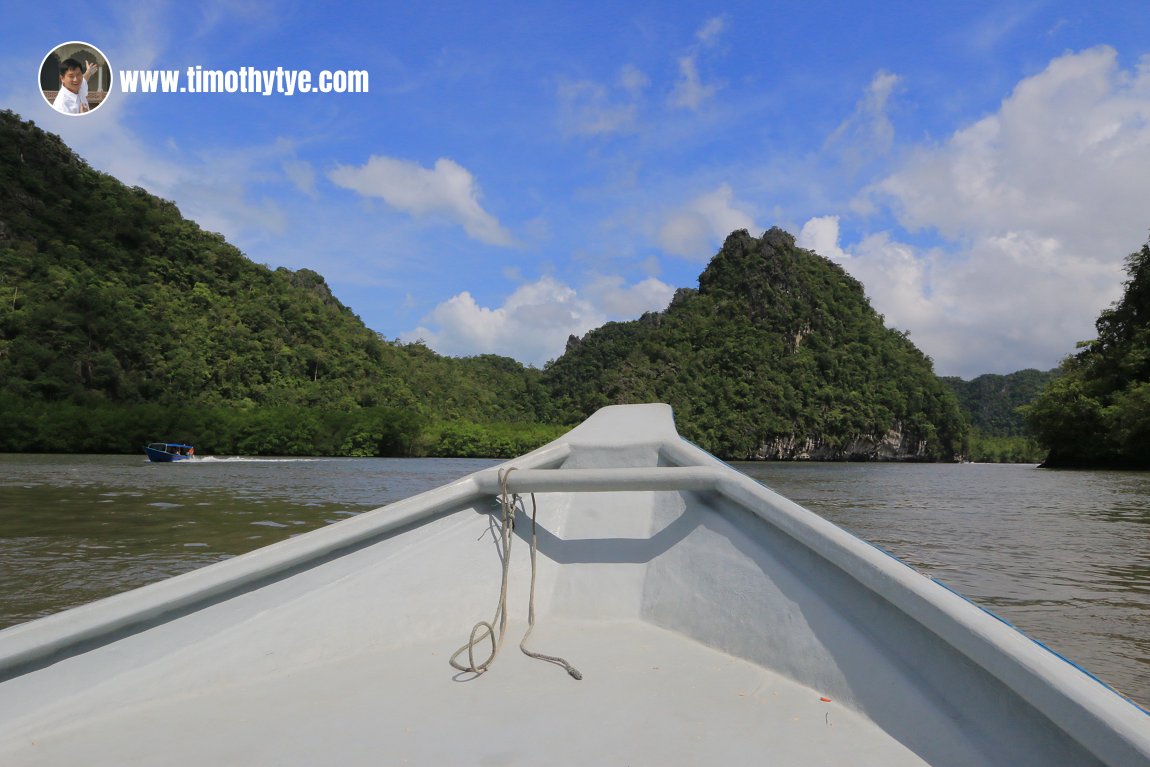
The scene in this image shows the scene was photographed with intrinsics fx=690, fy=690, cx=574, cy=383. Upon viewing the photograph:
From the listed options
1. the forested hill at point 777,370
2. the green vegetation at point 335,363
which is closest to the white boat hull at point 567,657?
the green vegetation at point 335,363

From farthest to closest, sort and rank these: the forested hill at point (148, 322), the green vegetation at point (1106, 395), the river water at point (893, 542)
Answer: the forested hill at point (148, 322), the green vegetation at point (1106, 395), the river water at point (893, 542)

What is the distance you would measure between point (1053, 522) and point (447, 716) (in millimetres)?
9178

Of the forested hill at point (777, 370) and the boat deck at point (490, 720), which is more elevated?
the forested hill at point (777, 370)

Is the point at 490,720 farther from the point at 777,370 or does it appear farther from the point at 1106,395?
the point at 777,370

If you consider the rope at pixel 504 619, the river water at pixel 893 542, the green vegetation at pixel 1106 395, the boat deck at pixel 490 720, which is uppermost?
the green vegetation at pixel 1106 395

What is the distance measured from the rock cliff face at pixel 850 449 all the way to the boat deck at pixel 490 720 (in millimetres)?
55556

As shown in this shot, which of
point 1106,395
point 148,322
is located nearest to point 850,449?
point 1106,395

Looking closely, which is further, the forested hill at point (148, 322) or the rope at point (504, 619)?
the forested hill at point (148, 322)

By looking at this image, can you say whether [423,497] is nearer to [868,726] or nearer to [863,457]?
[868,726]

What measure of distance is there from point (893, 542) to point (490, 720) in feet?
19.6

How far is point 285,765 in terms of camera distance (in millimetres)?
1204

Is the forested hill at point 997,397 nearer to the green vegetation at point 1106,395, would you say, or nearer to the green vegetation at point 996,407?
the green vegetation at point 996,407

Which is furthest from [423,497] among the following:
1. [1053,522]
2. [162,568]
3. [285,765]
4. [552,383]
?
[552,383]

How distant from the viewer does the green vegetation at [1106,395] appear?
2567 cm
